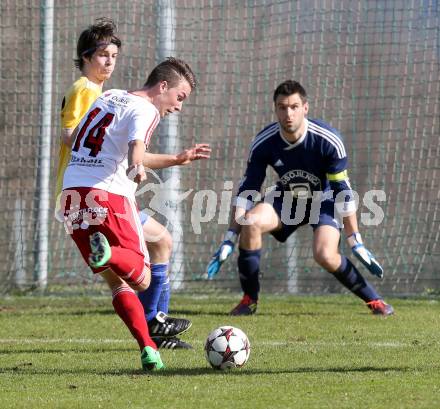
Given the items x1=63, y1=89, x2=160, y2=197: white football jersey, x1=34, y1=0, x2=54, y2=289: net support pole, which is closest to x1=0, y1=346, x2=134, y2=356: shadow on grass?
x1=63, y1=89, x2=160, y2=197: white football jersey

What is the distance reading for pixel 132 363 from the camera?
6.06 m

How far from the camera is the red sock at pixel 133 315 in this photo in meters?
5.73

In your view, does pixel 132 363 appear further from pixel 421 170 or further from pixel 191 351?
pixel 421 170

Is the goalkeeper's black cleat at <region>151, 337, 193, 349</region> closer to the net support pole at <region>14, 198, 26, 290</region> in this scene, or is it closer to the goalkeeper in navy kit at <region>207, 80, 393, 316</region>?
the goalkeeper in navy kit at <region>207, 80, 393, 316</region>

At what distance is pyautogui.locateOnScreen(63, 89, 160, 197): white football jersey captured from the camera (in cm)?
580

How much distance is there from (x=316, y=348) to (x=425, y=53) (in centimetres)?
510

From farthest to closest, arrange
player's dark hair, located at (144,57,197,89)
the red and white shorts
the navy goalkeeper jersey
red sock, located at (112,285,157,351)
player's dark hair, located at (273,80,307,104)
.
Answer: the navy goalkeeper jersey < player's dark hair, located at (273,80,307,104) < player's dark hair, located at (144,57,197,89) < the red and white shorts < red sock, located at (112,285,157,351)

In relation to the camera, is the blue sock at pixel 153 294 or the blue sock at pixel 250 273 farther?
the blue sock at pixel 250 273

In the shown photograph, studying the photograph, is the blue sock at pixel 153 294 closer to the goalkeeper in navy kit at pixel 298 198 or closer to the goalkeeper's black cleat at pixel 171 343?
the goalkeeper's black cleat at pixel 171 343

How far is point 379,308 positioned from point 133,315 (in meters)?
3.46

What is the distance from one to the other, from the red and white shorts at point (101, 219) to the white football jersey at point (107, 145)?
48 millimetres

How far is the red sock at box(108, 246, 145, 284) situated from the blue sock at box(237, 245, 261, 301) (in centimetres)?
305

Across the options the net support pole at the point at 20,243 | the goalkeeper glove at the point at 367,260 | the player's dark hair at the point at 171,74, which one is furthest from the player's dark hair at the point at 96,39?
the net support pole at the point at 20,243

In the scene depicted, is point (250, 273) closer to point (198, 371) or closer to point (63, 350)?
point (63, 350)
